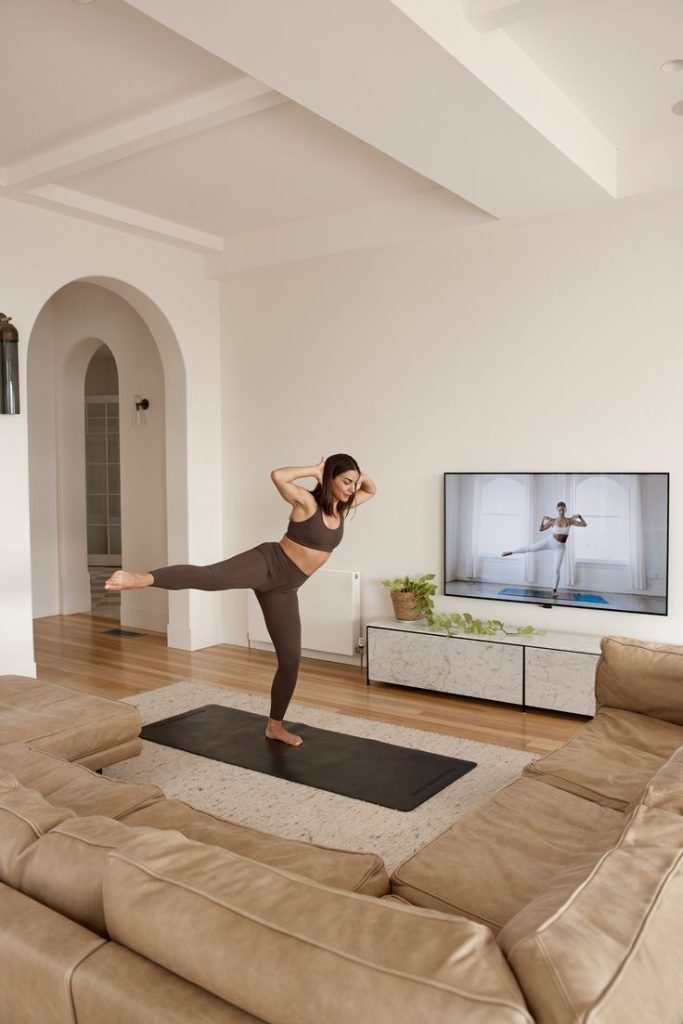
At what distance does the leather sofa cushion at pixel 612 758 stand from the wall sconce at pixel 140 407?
194 inches

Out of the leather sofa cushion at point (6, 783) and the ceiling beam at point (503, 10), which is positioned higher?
the ceiling beam at point (503, 10)

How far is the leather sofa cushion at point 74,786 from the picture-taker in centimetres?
223

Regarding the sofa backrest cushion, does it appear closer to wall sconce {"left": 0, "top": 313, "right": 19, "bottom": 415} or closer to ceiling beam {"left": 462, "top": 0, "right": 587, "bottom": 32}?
ceiling beam {"left": 462, "top": 0, "right": 587, "bottom": 32}

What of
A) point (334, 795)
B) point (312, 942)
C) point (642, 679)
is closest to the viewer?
point (312, 942)

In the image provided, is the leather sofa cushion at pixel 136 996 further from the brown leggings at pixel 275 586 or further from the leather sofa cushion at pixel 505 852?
the brown leggings at pixel 275 586

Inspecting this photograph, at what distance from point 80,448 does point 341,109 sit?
5154 mm

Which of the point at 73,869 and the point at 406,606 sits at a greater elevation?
the point at 73,869

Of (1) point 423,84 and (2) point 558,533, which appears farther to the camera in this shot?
(2) point 558,533

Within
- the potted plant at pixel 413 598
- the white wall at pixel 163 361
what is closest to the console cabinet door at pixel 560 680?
the potted plant at pixel 413 598

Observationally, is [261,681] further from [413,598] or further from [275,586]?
[275,586]

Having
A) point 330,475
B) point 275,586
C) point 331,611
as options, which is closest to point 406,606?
point 331,611

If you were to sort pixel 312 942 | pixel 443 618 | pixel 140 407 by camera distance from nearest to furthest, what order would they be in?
pixel 312 942 → pixel 443 618 → pixel 140 407

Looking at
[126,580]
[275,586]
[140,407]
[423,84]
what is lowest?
[275,586]

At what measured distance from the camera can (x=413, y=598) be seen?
5293mm
